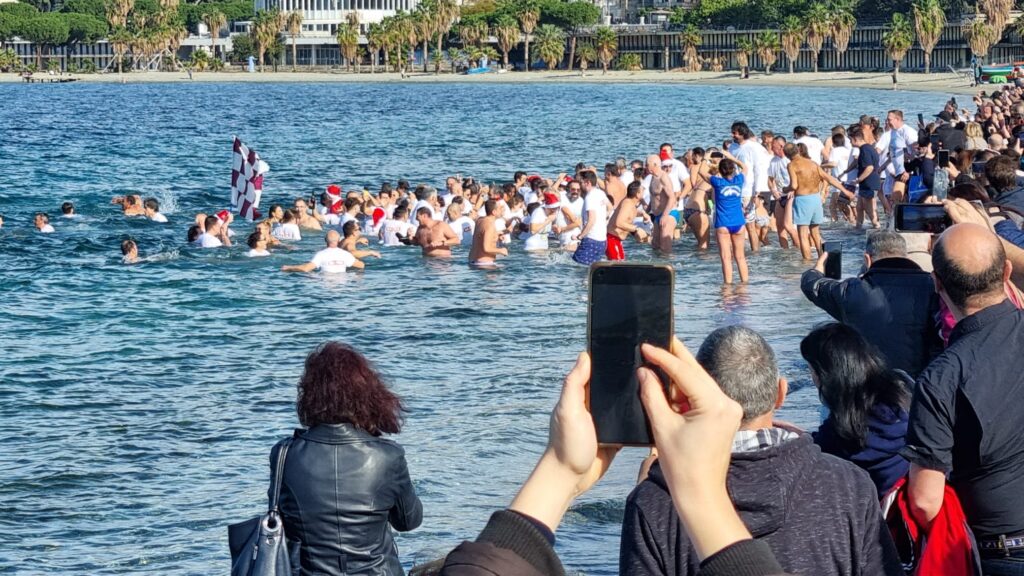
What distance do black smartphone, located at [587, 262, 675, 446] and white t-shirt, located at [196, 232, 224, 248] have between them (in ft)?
70.4

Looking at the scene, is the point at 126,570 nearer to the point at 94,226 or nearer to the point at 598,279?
the point at 598,279

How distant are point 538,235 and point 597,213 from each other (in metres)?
3.43

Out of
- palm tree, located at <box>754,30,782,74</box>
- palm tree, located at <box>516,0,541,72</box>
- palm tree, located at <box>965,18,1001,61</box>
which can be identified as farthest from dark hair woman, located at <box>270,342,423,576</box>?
palm tree, located at <box>516,0,541,72</box>

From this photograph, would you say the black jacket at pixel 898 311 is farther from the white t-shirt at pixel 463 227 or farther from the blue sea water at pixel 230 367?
the white t-shirt at pixel 463 227

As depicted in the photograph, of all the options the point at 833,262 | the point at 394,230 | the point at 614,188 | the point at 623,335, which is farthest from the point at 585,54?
the point at 623,335

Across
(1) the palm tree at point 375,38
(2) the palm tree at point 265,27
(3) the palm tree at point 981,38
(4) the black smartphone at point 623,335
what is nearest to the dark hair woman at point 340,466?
(4) the black smartphone at point 623,335

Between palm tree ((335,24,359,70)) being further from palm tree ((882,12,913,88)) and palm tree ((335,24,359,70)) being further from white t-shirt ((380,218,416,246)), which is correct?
white t-shirt ((380,218,416,246))

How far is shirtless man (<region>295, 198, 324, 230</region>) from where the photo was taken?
24047 mm

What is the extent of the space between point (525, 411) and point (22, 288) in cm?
1190

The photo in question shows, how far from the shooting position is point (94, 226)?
28.5 m

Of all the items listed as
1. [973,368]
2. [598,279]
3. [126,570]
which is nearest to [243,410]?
[126,570]

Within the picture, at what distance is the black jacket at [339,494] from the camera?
16.3 feet

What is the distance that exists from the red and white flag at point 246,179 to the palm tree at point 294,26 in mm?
142397

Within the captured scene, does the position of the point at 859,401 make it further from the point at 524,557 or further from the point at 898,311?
the point at 524,557
